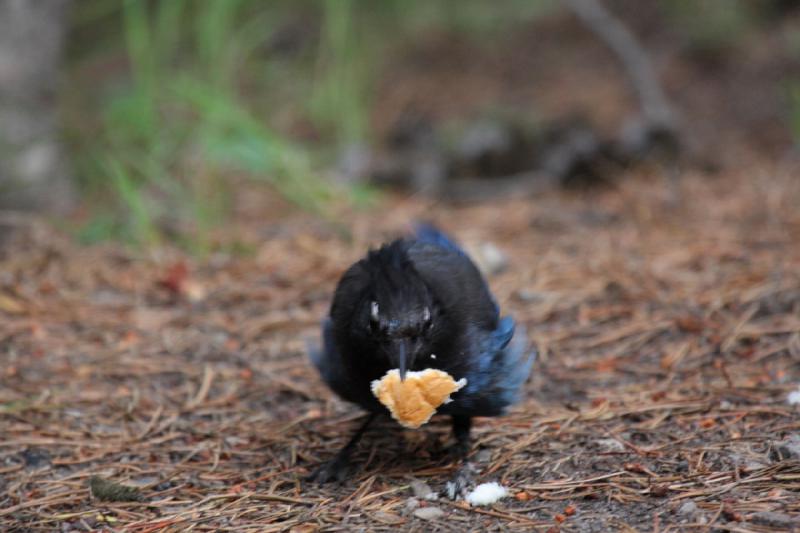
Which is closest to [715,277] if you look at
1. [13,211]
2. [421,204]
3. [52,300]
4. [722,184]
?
[722,184]

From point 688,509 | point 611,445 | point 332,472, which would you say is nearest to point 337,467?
point 332,472

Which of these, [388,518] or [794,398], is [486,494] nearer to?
[388,518]

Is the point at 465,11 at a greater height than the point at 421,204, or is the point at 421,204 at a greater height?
the point at 465,11

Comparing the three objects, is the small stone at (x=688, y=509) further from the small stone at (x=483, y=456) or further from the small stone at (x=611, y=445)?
the small stone at (x=483, y=456)

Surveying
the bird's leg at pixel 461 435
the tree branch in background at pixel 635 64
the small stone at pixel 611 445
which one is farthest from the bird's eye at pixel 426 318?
the tree branch in background at pixel 635 64

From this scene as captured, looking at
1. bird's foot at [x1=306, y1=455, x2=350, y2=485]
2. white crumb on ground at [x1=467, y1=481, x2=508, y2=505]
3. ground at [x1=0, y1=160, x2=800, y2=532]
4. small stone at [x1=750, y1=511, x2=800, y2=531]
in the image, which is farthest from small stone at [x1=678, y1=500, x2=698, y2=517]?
bird's foot at [x1=306, y1=455, x2=350, y2=485]

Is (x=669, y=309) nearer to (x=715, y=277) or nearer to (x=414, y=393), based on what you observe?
(x=715, y=277)
